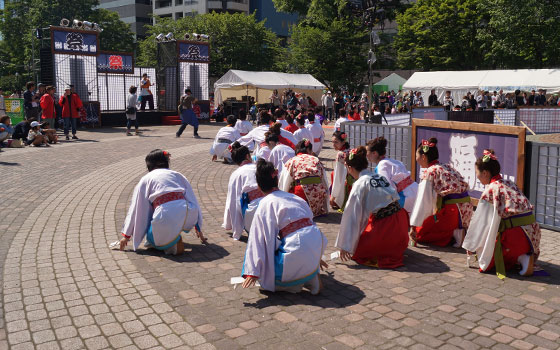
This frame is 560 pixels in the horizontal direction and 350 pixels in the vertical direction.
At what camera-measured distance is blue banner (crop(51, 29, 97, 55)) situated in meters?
22.5

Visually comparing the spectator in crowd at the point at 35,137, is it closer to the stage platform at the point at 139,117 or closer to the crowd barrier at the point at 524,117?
the stage platform at the point at 139,117

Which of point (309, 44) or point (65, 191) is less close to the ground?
point (309, 44)

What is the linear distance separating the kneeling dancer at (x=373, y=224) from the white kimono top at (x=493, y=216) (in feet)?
2.58

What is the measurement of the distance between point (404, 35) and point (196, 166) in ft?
119

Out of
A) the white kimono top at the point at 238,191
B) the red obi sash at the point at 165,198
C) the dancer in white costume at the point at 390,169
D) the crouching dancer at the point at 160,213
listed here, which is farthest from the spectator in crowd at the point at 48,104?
the dancer in white costume at the point at 390,169

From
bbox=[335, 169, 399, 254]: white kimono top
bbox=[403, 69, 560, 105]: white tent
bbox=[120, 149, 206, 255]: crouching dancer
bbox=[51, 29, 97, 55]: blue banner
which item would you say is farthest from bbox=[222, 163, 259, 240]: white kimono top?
bbox=[403, 69, 560, 105]: white tent

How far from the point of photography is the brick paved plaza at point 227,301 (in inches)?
168

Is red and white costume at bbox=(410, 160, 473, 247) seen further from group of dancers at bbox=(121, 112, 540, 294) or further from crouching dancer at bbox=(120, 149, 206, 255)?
crouching dancer at bbox=(120, 149, 206, 255)

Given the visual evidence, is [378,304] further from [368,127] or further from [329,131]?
[329,131]

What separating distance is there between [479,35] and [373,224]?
38142 mm

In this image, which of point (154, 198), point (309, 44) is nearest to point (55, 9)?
point (309, 44)

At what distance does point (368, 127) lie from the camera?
37.4ft

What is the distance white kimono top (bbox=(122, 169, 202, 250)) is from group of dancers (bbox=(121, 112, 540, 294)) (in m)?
0.01

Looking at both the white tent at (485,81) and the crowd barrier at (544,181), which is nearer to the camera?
the crowd barrier at (544,181)
